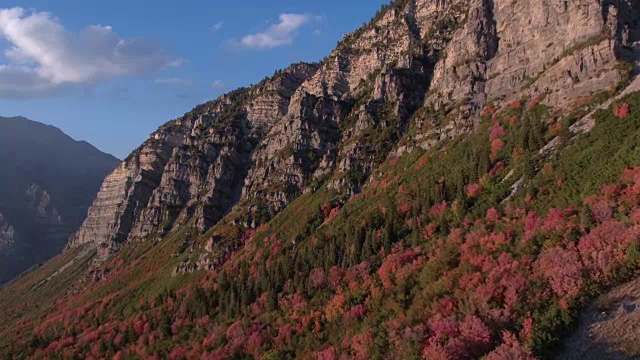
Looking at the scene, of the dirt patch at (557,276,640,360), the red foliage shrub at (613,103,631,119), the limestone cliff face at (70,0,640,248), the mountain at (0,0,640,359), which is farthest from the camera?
the limestone cliff face at (70,0,640,248)

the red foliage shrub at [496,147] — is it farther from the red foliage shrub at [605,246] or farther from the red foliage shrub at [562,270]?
the red foliage shrub at [562,270]

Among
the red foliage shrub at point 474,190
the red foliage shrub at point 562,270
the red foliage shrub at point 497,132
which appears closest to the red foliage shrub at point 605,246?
the red foliage shrub at point 562,270

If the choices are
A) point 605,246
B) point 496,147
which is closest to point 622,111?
point 496,147

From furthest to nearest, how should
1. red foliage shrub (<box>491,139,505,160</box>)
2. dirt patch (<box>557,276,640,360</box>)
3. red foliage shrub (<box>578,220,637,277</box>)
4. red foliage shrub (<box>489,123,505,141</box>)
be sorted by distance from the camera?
1. red foliage shrub (<box>489,123,505,141</box>)
2. red foliage shrub (<box>491,139,505,160</box>)
3. red foliage shrub (<box>578,220,637,277</box>)
4. dirt patch (<box>557,276,640,360</box>)

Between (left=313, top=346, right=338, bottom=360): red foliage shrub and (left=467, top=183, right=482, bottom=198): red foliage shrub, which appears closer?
(left=313, top=346, right=338, bottom=360): red foliage shrub

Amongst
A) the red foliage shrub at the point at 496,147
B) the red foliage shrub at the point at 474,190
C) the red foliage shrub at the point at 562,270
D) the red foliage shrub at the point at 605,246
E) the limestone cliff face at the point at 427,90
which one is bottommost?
the red foliage shrub at the point at 562,270

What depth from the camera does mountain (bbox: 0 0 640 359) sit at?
3803 cm

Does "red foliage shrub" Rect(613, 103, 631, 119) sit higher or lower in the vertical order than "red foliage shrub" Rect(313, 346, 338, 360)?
higher

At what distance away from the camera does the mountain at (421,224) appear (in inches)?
1497

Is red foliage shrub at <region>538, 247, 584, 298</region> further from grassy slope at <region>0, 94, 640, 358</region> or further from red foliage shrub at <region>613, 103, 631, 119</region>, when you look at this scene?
red foliage shrub at <region>613, 103, 631, 119</region>

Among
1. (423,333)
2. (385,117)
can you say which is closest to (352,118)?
(385,117)

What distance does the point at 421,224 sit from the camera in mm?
72875

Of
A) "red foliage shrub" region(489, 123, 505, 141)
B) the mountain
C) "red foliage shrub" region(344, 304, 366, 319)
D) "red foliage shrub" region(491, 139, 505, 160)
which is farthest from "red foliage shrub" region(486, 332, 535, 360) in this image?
"red foliage shrub" region(489, 123, 505, 141)

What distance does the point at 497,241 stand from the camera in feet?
163
